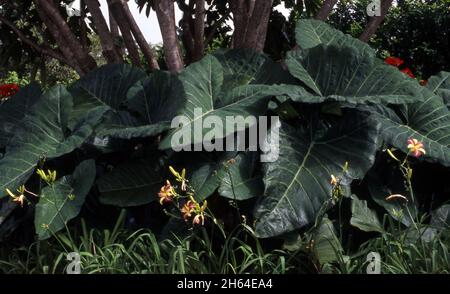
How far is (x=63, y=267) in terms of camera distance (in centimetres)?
303

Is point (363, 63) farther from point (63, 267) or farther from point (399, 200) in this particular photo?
point (63, 267)

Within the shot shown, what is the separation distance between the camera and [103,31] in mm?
4410

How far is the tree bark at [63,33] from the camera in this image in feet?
14.3

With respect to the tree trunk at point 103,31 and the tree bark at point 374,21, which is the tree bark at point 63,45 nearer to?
the tree trunk at point 103,31

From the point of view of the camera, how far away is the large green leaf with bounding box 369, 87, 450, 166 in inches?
123

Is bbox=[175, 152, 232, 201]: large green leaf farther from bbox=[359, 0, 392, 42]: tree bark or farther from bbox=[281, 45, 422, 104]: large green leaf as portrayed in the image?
bbox=[359, 0, 392, 42]: tree bark

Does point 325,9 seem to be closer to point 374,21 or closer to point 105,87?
point 374,21

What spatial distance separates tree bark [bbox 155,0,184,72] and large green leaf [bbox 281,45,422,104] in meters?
0.85

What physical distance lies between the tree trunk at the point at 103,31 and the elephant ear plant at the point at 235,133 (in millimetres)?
815

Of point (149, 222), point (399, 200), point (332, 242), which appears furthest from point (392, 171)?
point (149, 222)

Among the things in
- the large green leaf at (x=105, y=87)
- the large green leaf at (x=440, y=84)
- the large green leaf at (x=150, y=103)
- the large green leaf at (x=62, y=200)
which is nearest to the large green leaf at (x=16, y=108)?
the large green leaf at (x=105, y=87)
